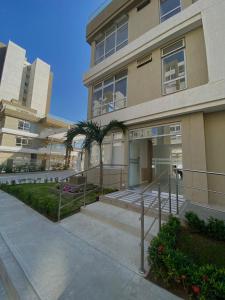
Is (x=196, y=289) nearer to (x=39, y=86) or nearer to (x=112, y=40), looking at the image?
(x=112, y=40)

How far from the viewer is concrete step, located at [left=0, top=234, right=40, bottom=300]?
2.14m

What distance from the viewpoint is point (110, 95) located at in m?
9.16

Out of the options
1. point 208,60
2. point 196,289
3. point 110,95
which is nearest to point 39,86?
point 110,95

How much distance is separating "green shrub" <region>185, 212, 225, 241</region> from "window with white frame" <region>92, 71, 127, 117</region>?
6228mm

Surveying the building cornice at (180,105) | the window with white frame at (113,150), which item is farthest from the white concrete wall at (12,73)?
the building cornice at (180,105)

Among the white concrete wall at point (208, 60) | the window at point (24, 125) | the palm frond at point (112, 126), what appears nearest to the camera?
the white concrete wall at point (208, 60)

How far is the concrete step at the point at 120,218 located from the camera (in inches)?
151

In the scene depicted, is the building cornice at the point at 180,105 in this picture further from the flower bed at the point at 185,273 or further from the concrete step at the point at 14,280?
the concrete step at the point at 14,280

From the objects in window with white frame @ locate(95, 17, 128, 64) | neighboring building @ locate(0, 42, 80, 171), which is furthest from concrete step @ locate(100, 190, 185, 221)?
neighboring building @ locate(0, 42, 80, 171)

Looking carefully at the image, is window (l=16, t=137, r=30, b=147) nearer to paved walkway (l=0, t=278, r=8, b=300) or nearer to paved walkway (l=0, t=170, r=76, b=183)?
paved walkway (l=0, t=170, r=76, b=183)

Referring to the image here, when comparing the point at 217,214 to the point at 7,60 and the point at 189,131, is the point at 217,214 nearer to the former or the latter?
Result: the point at 189,131

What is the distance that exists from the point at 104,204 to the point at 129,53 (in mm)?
7491

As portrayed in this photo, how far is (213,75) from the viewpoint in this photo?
203 inches

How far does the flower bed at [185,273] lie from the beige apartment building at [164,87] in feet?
10.5
